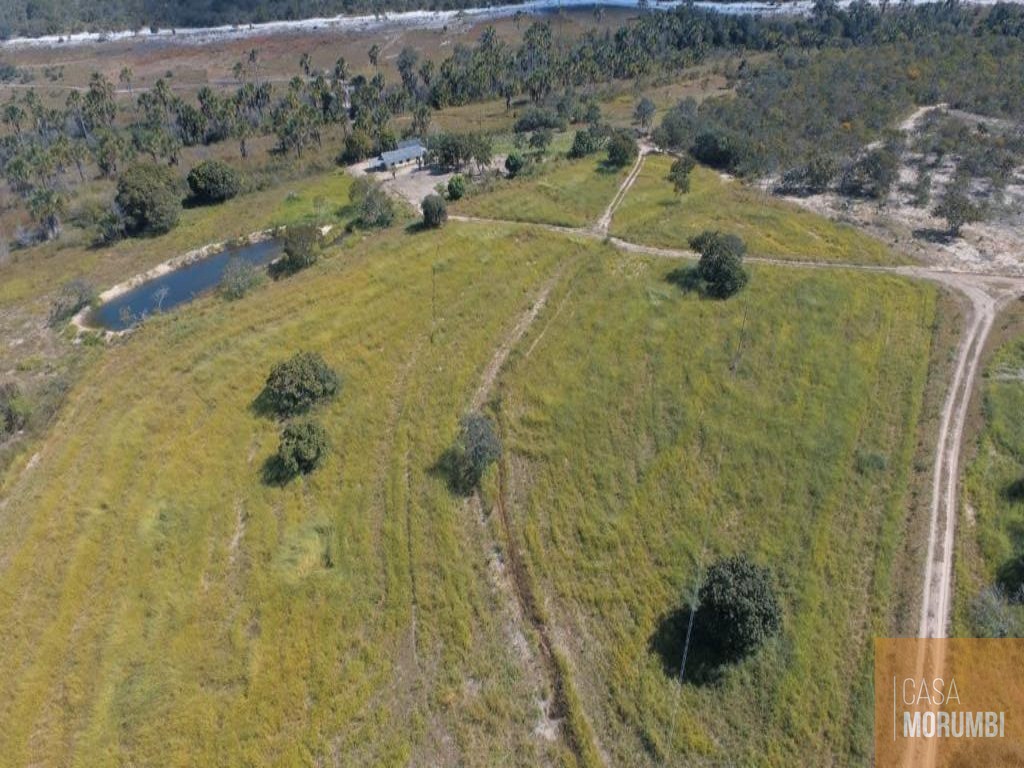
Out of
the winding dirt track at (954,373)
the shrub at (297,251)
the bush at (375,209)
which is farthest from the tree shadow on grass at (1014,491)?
the bush at (375,209)

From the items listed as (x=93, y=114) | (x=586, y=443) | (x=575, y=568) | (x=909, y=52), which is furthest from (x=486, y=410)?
(x=909, y=52)

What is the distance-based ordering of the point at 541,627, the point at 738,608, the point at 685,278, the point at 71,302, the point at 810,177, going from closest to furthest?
the point at 738,608 < the point at 541,627 < the point at 685,278 < the point at 71,302 < the point at 810,177

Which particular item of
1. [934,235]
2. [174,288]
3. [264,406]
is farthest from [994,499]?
[174,288]

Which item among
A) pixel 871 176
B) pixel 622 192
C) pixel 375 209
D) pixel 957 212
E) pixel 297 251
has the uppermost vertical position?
pixel 375 209

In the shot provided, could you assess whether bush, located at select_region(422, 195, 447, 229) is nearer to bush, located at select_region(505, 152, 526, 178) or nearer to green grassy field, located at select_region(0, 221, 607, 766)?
bush, located at select_region(505, 152, 526, 178)

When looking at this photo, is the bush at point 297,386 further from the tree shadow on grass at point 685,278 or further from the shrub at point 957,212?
the shrub at point 957,212

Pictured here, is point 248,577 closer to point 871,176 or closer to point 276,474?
point 276,474

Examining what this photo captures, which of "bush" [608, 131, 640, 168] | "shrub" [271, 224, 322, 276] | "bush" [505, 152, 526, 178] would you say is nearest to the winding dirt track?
"bush" [608, 131, 640, 168]
